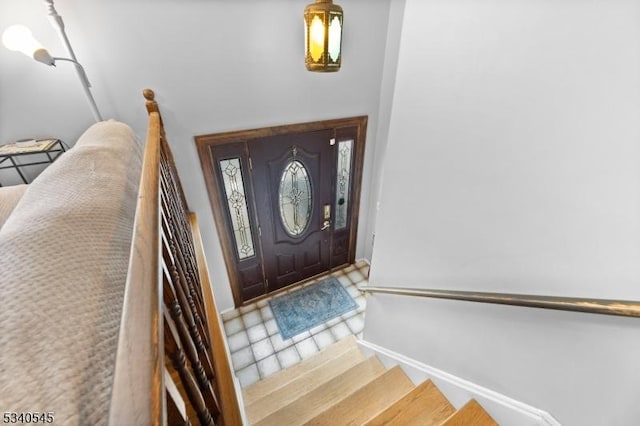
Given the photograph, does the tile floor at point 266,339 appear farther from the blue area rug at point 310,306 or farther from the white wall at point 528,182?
the white wall at point 528,182

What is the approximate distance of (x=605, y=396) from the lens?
0.81m

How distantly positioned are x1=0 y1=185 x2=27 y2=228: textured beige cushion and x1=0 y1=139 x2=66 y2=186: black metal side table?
486mm

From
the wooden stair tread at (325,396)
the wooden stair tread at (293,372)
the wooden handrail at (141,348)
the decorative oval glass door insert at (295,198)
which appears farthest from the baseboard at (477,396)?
the decorative oval glass door insert at (295,198)

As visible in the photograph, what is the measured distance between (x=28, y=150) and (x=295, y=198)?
203 centimetres

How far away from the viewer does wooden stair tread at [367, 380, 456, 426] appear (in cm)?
147

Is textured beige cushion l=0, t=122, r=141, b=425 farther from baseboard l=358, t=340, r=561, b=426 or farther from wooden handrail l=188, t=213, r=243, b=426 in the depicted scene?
baseboard l=358, t=340, r=561, b=426

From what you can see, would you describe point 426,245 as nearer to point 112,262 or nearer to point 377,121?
point 112,262

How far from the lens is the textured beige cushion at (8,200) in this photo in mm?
1239

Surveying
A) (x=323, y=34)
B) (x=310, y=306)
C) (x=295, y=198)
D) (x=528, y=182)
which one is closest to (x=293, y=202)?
(x=295, y=198)

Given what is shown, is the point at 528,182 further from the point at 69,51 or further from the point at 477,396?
the point at 69,51

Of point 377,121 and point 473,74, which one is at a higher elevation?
point 473,74

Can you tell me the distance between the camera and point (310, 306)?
11.3 feet

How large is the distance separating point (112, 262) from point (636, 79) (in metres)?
1.19

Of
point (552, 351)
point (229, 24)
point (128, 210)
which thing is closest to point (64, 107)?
point (229, 24)
